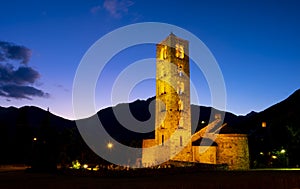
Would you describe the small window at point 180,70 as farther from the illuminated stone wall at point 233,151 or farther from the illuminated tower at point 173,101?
the illuminated stone wall at point 233,151

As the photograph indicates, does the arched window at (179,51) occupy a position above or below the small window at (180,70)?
above

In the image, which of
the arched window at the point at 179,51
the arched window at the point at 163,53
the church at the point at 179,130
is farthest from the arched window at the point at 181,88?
the arched window at the point at 163,53

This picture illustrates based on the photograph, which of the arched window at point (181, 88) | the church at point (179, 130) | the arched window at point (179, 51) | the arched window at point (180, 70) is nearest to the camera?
the church at point (179, 130)

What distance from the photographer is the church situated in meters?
39.3

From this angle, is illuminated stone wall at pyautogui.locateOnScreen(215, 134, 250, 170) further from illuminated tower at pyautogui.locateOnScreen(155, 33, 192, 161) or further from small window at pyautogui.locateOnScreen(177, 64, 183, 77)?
small window at pyautogui.locateOnScreen(177, 64, 183, 77)

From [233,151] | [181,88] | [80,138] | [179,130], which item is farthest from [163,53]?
[80,138]

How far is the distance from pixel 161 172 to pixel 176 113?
63.9 feet

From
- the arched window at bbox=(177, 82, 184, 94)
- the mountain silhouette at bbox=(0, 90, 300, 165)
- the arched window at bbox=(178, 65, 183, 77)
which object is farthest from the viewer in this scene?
the arched window at bbox=(178, 65, 183, 77)

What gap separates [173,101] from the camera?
45688mm

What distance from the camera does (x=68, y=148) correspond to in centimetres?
4550

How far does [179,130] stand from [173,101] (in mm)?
4585

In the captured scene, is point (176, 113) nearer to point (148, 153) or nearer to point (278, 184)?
point (148, 153)

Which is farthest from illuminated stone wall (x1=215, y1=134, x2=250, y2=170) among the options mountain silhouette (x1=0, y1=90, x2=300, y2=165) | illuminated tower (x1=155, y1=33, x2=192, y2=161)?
illuminated tower (x1=155, y1=33, x2=192, y2=161)

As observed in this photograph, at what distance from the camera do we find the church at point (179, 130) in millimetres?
39344
